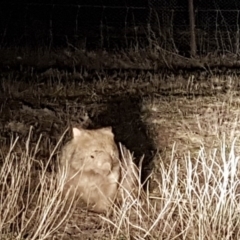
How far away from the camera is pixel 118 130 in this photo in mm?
6285

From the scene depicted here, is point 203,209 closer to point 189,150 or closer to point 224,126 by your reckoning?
point 189,150

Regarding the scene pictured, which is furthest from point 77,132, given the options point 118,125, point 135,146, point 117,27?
point 117,27

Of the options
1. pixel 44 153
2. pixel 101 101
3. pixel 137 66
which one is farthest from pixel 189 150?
pixel 137 66

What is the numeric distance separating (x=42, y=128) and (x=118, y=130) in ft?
2.31

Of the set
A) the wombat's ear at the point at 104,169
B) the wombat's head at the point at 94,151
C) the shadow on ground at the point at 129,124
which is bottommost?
the shadow on ground at the point at 129,124

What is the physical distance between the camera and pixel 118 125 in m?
6.42

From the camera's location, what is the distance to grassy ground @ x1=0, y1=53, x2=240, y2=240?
3.87 meters

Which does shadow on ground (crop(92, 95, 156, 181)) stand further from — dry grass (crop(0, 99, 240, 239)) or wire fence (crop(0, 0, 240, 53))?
wire fence (crop(0, 0, 240, 53))

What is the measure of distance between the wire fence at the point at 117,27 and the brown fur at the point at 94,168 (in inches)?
206

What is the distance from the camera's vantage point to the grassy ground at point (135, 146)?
152 inches

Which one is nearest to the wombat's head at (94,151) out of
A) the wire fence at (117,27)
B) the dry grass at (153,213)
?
the dry grass at (153,213)

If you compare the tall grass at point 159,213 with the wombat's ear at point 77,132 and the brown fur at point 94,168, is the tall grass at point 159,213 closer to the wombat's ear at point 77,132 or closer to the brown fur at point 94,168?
the brown fur at point 94,168

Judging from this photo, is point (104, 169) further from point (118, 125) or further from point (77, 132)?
point (118, 125)

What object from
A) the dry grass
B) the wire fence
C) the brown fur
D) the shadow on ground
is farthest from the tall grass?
the wire fence
